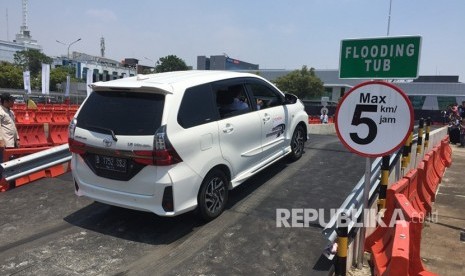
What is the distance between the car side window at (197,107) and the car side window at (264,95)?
1.14 meters

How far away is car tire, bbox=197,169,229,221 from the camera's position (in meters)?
4.70

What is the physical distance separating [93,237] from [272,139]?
311 cm

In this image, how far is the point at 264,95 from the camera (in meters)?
Result: 6.36

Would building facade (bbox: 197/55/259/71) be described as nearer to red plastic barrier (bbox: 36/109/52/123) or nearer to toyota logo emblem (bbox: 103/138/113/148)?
red plastic barrier (bbox: 36/109/52/123)

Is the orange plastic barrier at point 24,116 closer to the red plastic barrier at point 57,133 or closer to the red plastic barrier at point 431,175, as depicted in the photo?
the red plastic barrier at point 57,133

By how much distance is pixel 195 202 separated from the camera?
456 centimetres

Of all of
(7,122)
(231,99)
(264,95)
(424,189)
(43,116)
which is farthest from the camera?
(43,116)

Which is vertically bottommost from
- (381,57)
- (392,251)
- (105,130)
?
(392,251)

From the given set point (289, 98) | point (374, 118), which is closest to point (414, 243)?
point (374, 118)

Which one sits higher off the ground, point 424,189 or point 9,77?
point 9,77

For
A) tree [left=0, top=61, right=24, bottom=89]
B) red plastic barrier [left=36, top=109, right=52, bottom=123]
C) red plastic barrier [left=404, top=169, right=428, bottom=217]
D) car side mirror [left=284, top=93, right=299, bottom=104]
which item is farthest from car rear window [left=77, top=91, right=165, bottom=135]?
tree [left=0, top=61, right=24, bottom=89]

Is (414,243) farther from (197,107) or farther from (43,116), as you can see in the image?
(43,116)

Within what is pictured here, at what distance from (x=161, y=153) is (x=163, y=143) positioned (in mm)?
112

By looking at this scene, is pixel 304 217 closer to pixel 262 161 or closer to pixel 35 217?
pixel 262 161
